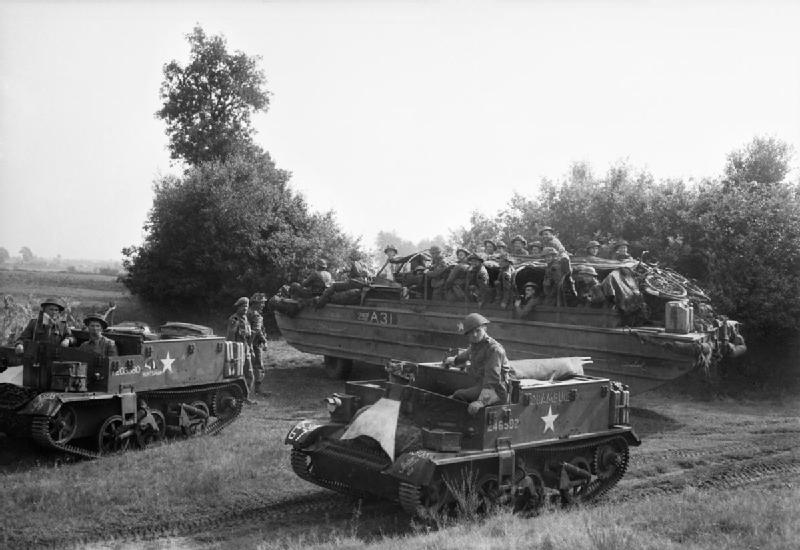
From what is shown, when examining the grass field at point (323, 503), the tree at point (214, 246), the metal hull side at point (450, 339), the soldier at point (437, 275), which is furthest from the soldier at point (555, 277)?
the tree at point (214, 246)

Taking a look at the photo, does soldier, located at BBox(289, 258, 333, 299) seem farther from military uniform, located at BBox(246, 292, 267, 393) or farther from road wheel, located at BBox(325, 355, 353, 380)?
military uniform, located at BBox(246, 292, 267, 393)

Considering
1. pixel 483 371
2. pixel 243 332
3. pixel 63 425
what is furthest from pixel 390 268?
pixel 483 371

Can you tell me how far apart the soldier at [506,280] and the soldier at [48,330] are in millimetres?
7521

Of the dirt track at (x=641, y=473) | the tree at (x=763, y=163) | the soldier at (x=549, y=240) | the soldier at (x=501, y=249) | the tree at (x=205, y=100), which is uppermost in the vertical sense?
the tree at (x=205, y=100)

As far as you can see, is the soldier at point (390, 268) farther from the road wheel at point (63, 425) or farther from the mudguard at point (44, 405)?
the mudguard at point (44, 405)

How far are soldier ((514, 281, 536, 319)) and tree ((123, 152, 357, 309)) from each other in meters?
11.9

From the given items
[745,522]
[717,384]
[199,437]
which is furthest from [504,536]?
[717,384]

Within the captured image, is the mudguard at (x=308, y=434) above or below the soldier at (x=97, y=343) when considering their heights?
below

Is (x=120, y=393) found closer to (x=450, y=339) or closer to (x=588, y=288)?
(x=450, y=339)

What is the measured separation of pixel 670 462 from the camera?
1022 centimetres

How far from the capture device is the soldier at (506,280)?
47.0ft

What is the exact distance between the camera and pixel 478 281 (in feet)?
48.6

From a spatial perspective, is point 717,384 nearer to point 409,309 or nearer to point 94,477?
point 409,309

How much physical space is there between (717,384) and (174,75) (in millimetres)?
22121
